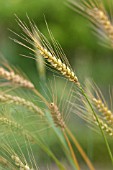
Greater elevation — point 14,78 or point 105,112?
point 14,78

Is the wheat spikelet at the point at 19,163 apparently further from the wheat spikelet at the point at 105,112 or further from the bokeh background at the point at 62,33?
the bokeh background at the point at 62,33

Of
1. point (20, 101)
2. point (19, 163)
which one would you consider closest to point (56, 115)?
point (20, 101)

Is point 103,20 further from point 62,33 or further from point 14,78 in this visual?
point 62,33

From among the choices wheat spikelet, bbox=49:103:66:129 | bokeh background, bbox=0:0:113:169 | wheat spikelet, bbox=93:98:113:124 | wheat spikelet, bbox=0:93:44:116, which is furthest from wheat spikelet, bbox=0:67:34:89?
bokeh background, bbox=0:0:113:169

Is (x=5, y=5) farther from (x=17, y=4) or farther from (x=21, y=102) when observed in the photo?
(x=21, y=102)

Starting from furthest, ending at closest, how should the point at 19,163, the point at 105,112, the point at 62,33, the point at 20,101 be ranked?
1. the point at 62,33
2. the point at 20,101
3. the point at 105,112
4. the point at 19,163

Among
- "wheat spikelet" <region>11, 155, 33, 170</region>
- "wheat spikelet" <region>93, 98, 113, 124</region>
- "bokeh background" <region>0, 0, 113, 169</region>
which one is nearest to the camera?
"wheat spikelet" <region>11, 155, 33, 170</region>

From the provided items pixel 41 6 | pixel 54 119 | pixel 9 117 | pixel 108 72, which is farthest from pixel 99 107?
pixel 108 72

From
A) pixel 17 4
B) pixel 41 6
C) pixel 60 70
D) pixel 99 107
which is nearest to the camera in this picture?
pixel 60 70

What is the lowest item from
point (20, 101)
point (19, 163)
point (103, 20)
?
point (19, 163)

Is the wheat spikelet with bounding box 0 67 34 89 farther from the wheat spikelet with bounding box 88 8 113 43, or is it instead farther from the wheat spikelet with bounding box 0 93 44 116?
the wheat spikelet with bounding box 88 8 113 43

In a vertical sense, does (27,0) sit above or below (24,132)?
above
